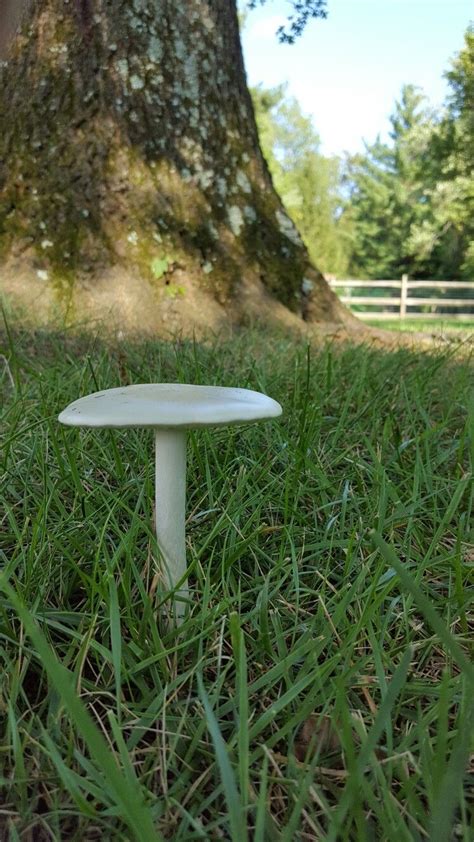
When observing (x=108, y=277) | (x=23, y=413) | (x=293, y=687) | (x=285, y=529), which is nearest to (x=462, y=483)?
(x=285, y=529)

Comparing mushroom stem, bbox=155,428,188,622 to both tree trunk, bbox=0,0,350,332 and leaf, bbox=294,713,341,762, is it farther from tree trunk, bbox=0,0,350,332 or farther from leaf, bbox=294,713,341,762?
tree trunk, bbox=0,0,350,332

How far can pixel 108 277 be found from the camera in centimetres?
268

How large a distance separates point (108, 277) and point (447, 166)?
18.5 metres

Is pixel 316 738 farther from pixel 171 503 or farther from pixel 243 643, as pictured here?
pixel 171 503

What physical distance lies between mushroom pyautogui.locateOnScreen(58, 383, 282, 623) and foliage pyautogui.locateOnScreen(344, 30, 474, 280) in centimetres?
1913

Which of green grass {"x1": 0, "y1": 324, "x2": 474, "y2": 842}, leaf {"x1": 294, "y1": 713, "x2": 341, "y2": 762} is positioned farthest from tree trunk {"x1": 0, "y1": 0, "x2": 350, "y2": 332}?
leaf {"x1": 294, "y1": 713, "x2": 341, "y2": 762}

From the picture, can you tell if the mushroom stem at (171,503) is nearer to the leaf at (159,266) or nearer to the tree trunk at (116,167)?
the tree trunk at (116,167)

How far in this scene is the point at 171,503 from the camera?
922mm

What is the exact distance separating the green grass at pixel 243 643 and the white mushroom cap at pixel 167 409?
0.23m

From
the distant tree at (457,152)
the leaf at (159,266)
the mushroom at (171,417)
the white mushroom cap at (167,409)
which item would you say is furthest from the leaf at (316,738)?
the distant tree at (457,152)

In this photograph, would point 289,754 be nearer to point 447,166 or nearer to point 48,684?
point 48,684

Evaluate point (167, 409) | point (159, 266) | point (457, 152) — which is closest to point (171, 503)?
point (167, 409)

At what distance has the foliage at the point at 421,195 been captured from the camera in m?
17.6

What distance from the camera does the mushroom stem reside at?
35.6 inches
